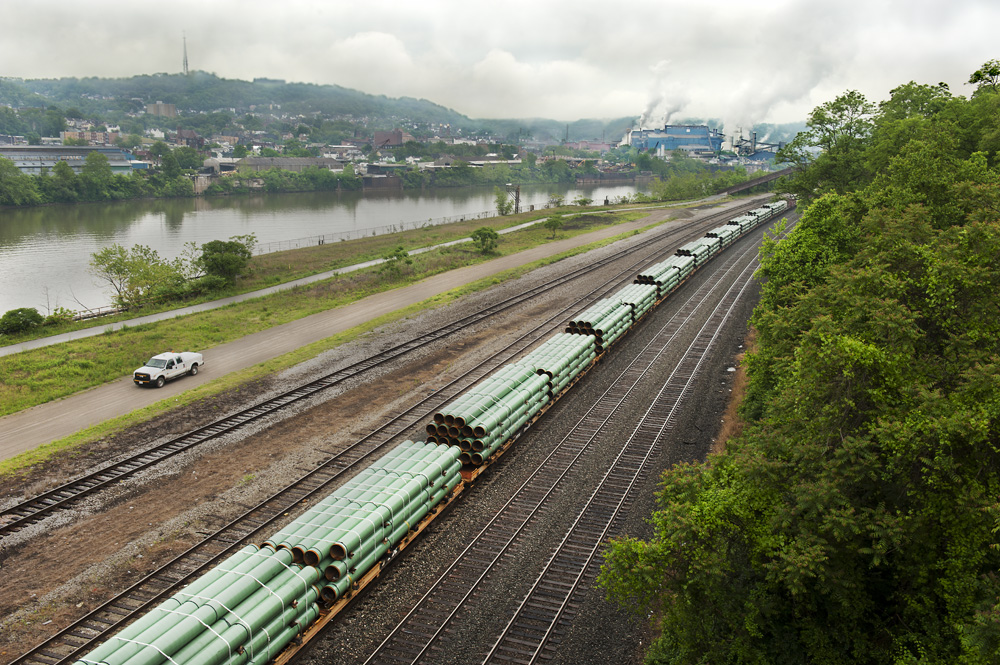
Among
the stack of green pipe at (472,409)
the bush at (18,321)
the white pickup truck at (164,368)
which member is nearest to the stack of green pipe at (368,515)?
the stack of green pipe at (472,409)

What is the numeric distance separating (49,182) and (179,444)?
11709 cm

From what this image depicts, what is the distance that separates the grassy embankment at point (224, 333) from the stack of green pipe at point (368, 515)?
511 inches

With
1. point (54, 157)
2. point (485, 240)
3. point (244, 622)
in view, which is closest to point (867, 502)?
point (244, 622)

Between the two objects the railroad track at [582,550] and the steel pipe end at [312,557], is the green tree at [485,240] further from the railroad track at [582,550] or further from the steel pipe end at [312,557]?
the steel pipe end at [312,557]

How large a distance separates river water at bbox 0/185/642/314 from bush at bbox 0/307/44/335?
35.4 ft

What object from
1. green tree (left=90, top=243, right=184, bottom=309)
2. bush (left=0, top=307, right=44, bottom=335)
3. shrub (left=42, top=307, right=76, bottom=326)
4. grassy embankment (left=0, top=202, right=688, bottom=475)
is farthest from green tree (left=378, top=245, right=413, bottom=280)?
bush (left=0, top=307, right=44, bottom=335)

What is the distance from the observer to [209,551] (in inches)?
690

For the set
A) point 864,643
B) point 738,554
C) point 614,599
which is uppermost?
point 738,554

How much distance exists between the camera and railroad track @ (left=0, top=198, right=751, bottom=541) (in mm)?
19297

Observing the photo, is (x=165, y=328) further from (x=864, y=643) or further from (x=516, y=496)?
(x=864, y=643)

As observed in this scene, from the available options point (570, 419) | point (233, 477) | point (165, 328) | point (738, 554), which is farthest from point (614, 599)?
point (165, 328)

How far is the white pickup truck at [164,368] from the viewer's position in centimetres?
2962

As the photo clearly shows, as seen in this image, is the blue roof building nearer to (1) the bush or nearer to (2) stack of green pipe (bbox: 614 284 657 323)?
(1) the bush

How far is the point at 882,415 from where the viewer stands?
1186 centimetres
